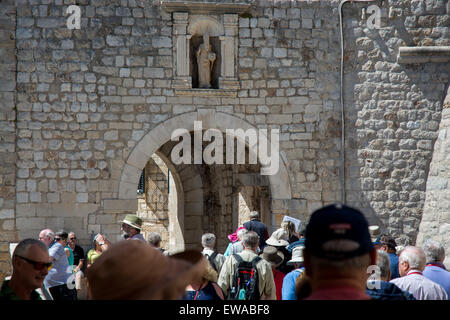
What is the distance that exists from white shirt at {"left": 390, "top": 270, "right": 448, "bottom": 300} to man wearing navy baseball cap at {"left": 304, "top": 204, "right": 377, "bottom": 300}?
92.6 inches

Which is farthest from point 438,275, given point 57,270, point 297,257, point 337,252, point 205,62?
point 205,62

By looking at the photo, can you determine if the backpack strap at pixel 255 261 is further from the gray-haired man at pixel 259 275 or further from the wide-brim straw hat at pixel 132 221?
the wide-brim straw hat at pixel 132 221

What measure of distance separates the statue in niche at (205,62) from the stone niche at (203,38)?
4 centimetres

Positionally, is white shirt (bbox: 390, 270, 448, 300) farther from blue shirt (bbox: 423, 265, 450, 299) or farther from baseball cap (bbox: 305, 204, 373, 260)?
baseball cap (bbox: 305, 204, 373, 260)

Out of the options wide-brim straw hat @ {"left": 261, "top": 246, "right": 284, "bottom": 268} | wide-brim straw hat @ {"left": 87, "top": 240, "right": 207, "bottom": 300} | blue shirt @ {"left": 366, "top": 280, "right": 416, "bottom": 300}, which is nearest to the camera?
wide-brim straw hat @ {"left": 87, "top": 240, "right": 207, "bottom": 300}

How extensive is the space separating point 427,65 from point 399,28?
72cm

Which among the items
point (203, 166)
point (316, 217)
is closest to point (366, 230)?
point (316, 217)

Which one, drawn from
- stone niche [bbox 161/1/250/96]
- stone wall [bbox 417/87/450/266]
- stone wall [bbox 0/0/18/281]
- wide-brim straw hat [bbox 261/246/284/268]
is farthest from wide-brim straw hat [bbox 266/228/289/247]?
stone wall [bbox 0/0/18/281]

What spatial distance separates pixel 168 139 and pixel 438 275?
570 centimetres

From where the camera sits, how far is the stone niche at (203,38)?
1002 cm

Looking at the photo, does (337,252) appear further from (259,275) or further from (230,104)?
(230,104)

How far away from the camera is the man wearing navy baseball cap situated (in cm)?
221

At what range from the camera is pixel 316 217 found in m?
2.26

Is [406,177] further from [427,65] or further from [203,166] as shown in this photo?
[203,166]
